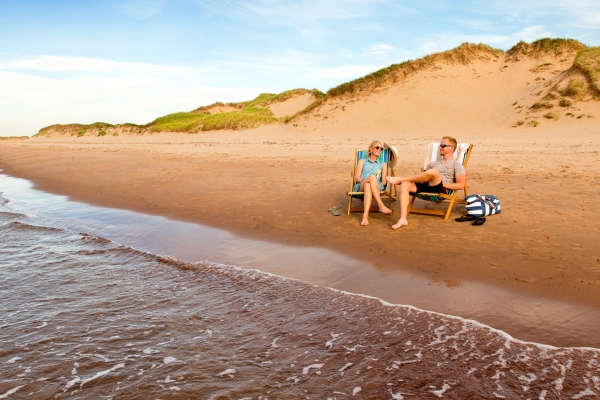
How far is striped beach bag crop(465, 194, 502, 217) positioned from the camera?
6.30 m

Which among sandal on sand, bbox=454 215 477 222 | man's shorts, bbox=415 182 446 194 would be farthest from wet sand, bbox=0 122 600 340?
man's shorts, bbox=415 182 446 194

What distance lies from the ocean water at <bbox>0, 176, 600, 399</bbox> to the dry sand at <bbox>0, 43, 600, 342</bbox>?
1.17 m

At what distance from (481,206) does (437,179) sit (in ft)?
2.35

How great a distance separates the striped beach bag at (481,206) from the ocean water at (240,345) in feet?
9.32

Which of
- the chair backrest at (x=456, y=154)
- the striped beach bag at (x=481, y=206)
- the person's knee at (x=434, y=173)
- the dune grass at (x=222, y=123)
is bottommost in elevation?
the striped beach bag at (x=481, y=206)

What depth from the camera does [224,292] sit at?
445cm

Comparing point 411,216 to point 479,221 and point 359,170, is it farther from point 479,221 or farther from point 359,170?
point 359,170

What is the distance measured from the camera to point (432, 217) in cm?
670

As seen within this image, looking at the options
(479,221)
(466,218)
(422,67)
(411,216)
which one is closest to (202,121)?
(422,67)

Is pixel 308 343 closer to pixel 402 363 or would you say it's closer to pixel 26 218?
pixel 402 363

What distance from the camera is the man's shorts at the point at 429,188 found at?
22.0ft

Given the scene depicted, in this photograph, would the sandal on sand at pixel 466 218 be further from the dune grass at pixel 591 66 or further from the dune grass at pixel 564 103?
the dune grass at pixel 591 66

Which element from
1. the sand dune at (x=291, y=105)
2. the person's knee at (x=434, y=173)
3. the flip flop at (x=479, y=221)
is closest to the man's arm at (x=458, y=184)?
the person's knee at (x=434, y=173)

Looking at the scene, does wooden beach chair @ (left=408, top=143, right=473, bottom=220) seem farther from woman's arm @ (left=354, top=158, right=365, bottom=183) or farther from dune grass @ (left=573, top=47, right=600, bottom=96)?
dune grass @ (left=573, top=47, right=600, bottom=96)
